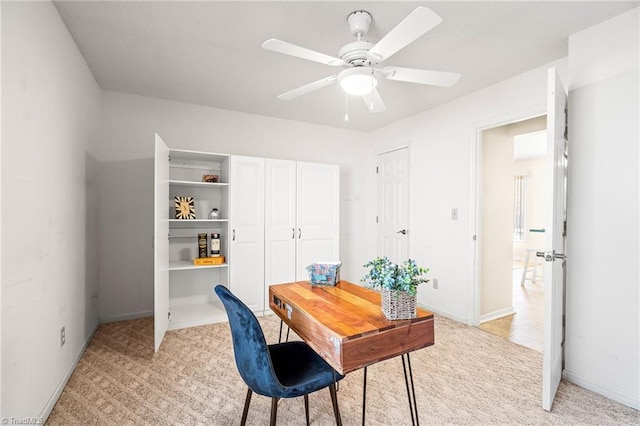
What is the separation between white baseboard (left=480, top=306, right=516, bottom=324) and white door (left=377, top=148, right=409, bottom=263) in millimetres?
1114

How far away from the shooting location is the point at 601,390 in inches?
81.4

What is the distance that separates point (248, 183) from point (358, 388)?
2402mm

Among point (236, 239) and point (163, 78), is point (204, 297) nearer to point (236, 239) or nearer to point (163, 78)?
point (236, 239)

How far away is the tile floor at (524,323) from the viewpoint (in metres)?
2.99

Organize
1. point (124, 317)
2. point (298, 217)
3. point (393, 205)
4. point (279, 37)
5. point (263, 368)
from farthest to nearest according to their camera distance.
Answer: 1. point (393, 205)
2. point (298, 217)
3. point (124, 317)
4. point (279, 37)
5. point (263, 368)

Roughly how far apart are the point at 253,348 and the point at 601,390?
2375mm

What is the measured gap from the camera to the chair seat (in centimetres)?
141

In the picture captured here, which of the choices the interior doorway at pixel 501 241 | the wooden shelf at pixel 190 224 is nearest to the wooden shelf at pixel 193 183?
the wooden shelf at pixel 190 224

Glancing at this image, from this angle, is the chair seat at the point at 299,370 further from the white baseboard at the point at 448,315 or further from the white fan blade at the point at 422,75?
the white baseboard at the point at 448,315

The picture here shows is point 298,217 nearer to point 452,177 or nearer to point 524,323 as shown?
point 452,177

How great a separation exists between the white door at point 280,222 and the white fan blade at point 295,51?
2.02 metres

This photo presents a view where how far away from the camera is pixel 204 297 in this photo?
3824 mm

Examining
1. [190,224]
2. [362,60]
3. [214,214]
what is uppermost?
[362,60]

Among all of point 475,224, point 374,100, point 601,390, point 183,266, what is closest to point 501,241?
point 475,224
